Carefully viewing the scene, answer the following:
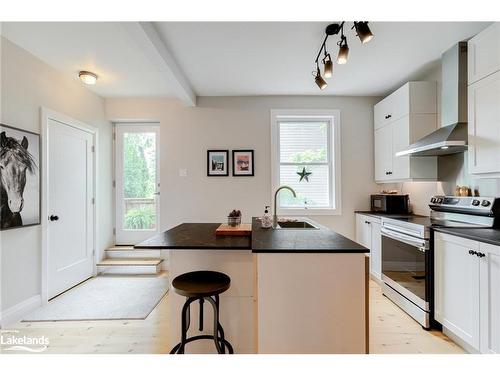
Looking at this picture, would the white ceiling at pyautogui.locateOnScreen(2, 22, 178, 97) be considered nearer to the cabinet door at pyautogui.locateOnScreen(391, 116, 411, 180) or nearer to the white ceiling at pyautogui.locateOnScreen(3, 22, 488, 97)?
the white ceiling at pyautogui.locateOnScreen(3, 22, 488, 97)

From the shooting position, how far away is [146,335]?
2092mm

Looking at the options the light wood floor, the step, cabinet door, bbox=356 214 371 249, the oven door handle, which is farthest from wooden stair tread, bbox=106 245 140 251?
the oven door handle

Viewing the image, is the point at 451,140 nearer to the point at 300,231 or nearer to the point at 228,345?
the point at 300,231

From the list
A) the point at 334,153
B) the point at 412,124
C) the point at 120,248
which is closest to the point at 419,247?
the point at 412,124

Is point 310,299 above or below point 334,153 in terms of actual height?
below

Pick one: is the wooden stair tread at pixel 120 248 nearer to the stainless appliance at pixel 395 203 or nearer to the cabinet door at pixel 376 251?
the cabinet door at pixel 376 251

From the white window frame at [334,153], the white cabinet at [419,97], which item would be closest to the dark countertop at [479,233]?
the white cabinet at [419,97]

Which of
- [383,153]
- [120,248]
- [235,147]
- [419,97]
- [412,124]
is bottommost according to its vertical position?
[120,248]

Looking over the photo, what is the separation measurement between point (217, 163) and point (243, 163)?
0.40 metres

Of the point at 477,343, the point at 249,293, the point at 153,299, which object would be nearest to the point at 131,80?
the point at 153,299

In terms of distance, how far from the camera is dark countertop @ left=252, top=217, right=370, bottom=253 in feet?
4.57

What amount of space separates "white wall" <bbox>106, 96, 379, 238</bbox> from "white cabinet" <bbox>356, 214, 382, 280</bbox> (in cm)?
30

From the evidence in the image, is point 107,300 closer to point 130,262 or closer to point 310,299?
point 130,262

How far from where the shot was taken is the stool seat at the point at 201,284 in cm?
140
